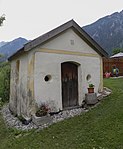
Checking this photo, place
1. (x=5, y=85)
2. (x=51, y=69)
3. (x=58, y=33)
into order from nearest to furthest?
(x=51, y=69) → (x=58, y=33) → (x=5, y=85)

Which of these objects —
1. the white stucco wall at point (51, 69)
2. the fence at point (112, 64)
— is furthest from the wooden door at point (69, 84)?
the fence at point (112, 64)

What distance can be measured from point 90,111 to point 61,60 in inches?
106

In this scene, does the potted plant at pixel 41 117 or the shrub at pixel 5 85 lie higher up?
the shrub at pixel 5 85

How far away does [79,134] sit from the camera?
18.3ft

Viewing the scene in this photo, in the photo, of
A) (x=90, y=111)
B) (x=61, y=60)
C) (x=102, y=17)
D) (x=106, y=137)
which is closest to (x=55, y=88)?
(x=61, y=60)

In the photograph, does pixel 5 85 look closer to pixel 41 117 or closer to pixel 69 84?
pixel 69 84

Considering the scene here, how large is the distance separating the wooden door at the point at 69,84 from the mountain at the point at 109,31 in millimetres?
52445

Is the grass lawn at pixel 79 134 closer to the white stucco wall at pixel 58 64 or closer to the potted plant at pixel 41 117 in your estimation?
the potted plant at pixel 41 117

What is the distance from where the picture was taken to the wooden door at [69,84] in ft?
28.6

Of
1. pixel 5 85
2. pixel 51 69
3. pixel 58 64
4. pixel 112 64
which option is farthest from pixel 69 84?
pixel 112 64

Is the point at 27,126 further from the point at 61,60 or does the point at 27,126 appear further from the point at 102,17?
the point at 102,17

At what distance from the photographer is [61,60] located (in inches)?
325

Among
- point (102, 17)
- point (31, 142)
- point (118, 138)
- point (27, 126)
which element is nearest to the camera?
point (118, 138)

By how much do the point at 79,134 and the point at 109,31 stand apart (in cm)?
7574
